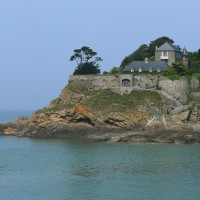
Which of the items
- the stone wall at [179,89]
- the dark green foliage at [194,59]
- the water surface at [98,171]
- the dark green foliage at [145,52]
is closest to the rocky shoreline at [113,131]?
the water surface at [98,171]

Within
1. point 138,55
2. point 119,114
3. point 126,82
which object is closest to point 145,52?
point 138,55

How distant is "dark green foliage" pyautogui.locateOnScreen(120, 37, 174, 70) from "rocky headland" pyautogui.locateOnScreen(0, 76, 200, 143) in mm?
11422

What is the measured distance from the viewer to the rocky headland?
4044cm

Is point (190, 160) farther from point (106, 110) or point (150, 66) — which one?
point (150, 66)

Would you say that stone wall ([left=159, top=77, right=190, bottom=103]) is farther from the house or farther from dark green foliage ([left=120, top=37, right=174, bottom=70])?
dark green foliage ([left=120, top=37, right=174, bottom=70])

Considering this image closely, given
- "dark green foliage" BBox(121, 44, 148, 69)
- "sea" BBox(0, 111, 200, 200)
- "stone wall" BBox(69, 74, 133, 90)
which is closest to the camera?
"sea" BBox(0, 111, 200, 200)

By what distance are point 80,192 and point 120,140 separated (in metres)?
16.4

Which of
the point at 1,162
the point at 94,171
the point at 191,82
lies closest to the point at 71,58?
the point at 191,82

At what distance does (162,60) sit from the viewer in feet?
170

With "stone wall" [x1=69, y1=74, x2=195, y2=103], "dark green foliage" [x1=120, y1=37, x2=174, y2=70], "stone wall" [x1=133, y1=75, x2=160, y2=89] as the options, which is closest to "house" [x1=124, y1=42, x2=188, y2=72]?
"stone wall" [x1=133, y1=75, x2=160, y2=89]

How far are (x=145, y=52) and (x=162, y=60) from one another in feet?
35.9

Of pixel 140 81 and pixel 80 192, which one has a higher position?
pixel 140 81

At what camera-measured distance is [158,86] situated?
4750cm

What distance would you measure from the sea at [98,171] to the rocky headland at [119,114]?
2.15m
